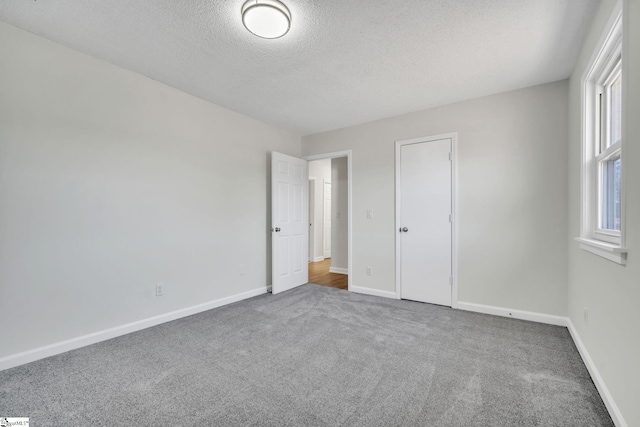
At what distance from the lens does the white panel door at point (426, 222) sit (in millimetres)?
3320

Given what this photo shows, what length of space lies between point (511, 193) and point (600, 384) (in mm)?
1807

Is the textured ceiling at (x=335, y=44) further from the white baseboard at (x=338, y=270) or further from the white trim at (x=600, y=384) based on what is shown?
the white baseboard at (x=338, y=270)

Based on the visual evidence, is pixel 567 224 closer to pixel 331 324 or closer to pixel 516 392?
pixel 516 392

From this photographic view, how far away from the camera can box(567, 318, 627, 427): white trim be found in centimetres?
140

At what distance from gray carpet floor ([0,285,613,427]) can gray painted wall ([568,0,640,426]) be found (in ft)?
0.85

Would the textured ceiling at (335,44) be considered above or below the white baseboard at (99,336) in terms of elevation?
above

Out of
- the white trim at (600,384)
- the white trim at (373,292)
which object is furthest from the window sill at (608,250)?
the white trim at (373,292)

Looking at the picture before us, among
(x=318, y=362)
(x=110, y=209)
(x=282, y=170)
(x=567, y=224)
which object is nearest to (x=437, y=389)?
(x=318, y=362)

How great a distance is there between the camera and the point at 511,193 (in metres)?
2.94

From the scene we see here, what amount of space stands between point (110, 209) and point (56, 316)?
0.92 metres

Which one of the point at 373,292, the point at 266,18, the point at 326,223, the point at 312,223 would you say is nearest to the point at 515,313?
the point at 373,292

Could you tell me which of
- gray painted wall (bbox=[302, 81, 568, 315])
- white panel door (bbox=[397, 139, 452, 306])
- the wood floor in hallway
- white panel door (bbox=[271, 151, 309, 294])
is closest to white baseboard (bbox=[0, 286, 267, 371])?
white panel door (bbox=[271, 151, 309, 294])

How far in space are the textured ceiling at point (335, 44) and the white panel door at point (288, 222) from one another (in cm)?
121

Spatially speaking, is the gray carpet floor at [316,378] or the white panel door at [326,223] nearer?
the gray carpet floor at [316,378]
